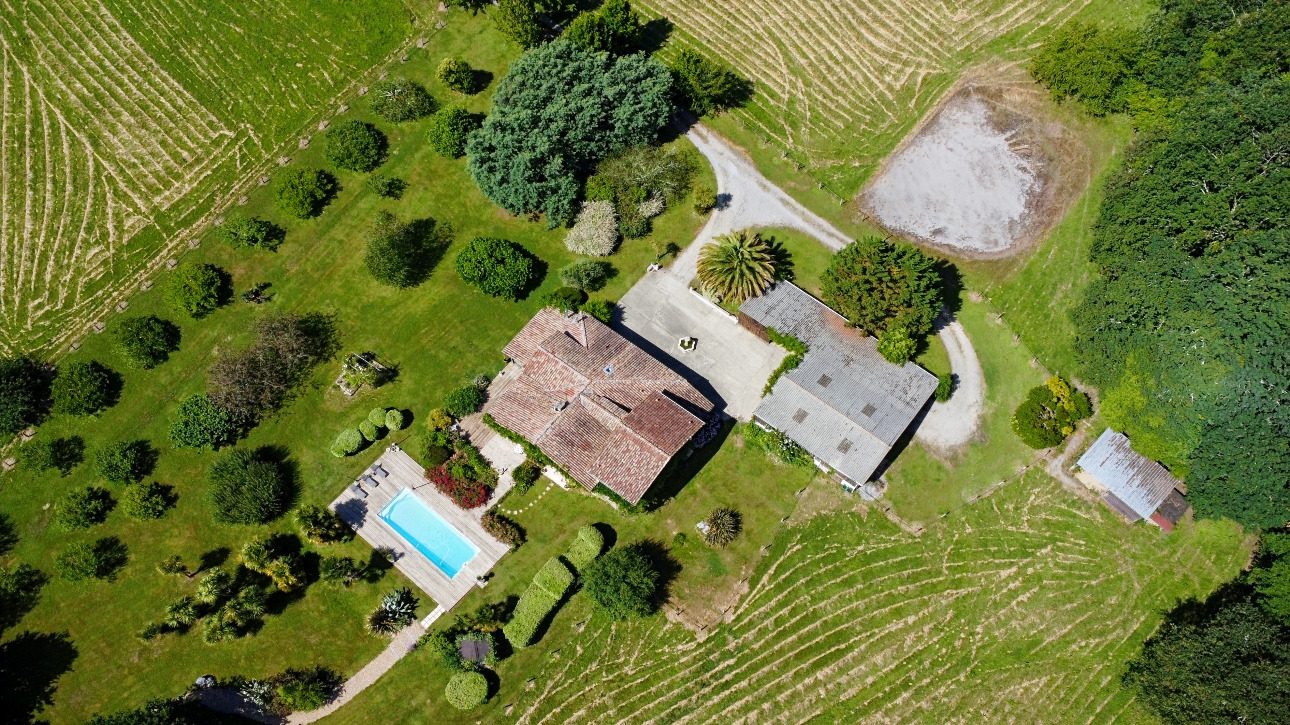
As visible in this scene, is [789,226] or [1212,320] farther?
[789,226]

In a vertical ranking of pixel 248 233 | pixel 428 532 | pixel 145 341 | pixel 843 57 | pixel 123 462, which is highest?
pixel 843 57

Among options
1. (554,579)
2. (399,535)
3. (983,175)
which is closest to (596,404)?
(554,579)

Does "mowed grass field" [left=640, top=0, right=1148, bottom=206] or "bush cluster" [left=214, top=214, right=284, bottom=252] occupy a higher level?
"mowed grass field" [left=640, top=0, right=1148, bottom=206]

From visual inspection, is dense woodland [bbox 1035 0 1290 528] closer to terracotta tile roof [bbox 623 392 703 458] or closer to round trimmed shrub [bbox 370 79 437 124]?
terracotta tile roof [bbox 623 392 703 458]

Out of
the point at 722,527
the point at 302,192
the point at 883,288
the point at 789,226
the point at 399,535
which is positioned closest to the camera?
the point at 722,527

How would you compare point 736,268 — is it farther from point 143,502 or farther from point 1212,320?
point 143,502

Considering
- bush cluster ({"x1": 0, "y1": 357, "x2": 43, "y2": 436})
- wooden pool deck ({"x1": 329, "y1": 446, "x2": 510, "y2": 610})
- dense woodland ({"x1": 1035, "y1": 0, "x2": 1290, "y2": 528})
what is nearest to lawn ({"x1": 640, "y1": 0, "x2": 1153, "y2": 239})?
dense woodland ({"x1": 1035, "y1": 0, "x2": 1290, "y2": 528})
